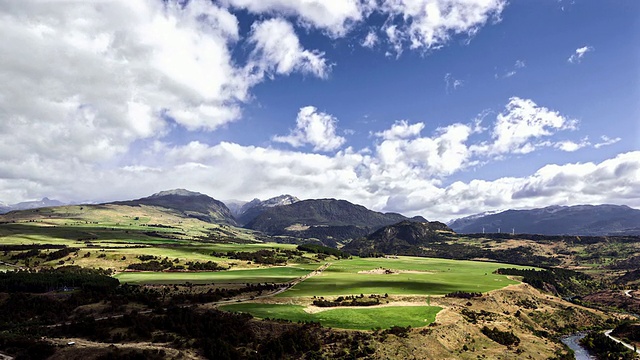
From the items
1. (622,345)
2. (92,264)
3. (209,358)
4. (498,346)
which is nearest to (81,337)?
(209,358)

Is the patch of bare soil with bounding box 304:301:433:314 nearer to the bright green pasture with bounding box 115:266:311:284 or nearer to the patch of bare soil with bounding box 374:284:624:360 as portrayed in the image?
the patch of bare soil with bounding box 374:284:624:360

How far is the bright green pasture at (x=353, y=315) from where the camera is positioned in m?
80.7

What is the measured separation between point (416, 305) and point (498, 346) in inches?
878

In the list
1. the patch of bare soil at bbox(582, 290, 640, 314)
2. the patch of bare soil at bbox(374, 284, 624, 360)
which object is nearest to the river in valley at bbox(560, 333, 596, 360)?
the patch of bare soil at bbox(374, 284, 624, 360)

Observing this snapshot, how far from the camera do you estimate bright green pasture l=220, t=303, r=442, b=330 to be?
8069 cm

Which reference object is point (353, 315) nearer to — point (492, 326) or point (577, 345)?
point (492, 326)

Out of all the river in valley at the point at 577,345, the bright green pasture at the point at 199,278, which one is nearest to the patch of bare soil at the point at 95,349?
the bright green pasture at the point at 199,278

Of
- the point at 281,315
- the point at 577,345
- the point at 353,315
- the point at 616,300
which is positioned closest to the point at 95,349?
the point at 281,315

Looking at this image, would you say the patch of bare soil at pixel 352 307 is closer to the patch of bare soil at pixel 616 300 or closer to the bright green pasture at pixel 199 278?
the bright green pasture at pixel 199 278

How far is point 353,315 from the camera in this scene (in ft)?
282

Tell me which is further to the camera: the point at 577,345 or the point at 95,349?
the point at 577,345

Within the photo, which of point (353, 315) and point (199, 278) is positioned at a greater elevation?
point (199, 278)

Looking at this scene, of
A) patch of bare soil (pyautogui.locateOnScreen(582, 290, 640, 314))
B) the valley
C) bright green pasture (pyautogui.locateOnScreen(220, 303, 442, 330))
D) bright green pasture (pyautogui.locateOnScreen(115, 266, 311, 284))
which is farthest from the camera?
patch of bare soil (pyautogui.locateOnScreen(582, 290, 640, 314))

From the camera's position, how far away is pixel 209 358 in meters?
62.2
